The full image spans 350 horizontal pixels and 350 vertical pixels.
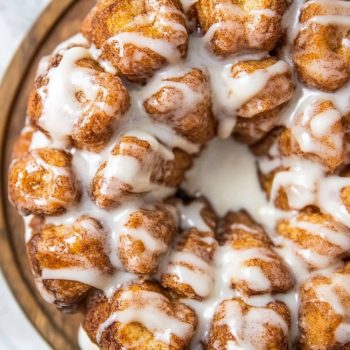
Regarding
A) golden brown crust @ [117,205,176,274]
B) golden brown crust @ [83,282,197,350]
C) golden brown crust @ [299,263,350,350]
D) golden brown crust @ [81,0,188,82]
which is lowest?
golden brown crust @ [299,263,350,350]

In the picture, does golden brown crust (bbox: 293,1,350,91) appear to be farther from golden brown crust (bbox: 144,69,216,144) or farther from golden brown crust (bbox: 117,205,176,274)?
golden brown crust (bbox: 117,205,176,274)

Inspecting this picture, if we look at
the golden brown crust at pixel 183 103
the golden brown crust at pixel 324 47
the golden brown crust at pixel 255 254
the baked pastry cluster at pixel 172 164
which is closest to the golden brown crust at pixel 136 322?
the baked pastry cluster at pixel 172 164

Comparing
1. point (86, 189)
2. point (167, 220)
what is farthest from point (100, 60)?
point (167, 220)

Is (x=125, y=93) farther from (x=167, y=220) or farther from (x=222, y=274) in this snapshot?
(x=222, y=274)

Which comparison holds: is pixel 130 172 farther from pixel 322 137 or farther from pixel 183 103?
pixel 322 137

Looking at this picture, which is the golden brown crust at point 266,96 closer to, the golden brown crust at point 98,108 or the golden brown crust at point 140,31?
the golden brown crust at point 140,31

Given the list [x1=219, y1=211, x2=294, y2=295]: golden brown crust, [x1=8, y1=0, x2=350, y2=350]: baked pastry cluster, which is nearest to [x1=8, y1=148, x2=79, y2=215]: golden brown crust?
[x1=8, y1=0, x2=350, y2=350]: baked pastry cluster
